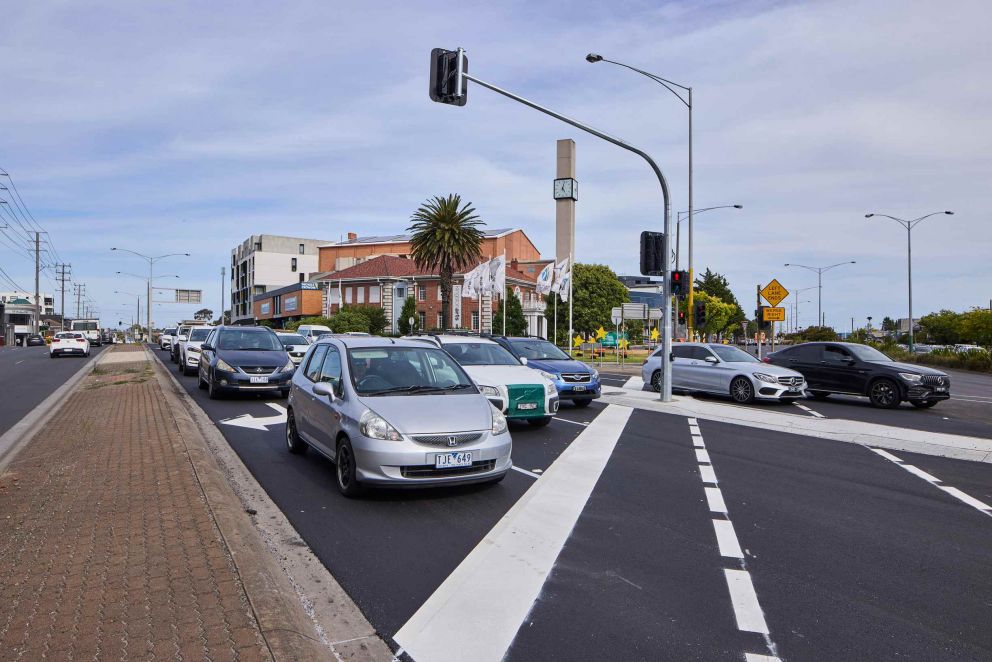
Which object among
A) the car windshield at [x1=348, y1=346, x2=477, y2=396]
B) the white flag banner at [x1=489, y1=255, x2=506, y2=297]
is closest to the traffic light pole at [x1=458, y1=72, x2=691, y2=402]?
the car windshield at [x1=348, y1=346, x2=477, y2=396]

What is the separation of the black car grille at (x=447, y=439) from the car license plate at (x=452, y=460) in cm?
11

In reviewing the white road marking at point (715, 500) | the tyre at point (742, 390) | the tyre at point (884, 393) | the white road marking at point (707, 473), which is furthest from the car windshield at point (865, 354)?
the white road marking at point (715, 500)

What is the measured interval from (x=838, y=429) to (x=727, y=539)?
767cm

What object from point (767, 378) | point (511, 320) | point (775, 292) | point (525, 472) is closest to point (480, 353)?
point (525, 472)

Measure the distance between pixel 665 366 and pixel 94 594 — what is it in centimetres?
1387

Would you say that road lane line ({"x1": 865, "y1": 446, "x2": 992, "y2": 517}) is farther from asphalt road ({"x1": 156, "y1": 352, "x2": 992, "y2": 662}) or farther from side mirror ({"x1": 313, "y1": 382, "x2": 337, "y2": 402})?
side mirror ({"x1": 313, "y1": 382, "x2": 337, "y2": 402})

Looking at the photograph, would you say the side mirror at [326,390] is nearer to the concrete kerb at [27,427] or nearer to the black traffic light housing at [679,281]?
the concrete kerb at [27,427]

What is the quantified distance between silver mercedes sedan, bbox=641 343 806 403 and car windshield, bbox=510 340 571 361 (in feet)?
12.8

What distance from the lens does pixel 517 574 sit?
487 centimetres

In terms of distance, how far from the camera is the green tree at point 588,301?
73125 millimetres

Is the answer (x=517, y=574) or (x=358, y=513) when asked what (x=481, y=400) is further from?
(x=517, y=574)

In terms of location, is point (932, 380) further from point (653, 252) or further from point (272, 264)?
point (272, 264)

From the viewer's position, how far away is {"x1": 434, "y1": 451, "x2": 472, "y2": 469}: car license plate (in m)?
6.56

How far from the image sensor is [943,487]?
7988 millimetres
